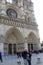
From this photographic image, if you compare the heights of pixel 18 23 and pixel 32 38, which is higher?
pixel 18 23

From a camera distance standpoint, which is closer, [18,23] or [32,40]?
[18,23]

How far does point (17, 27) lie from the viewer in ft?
92.0

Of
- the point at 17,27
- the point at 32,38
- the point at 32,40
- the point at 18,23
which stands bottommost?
the point at 32,40

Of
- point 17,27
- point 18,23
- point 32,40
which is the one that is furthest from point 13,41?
point 32,40

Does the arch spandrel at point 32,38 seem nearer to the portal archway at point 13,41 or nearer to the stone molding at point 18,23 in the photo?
the stone molding at point 18,23

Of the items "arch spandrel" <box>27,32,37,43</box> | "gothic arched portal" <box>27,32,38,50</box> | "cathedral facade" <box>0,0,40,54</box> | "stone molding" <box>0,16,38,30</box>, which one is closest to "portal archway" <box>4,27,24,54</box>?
"cathedral facade" <box>0,0,40,54</box>

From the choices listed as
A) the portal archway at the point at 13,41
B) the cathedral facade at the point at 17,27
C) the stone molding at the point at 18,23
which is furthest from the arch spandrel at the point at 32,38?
the portal archway at the point at 13,41

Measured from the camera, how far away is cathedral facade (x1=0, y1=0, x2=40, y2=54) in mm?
26270

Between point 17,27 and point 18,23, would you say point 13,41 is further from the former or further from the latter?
point 18,23

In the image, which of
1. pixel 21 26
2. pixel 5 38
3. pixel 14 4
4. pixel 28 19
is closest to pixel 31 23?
pixel 28 19

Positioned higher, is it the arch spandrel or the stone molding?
the stone molding

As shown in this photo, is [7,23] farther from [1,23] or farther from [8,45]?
[8,45]

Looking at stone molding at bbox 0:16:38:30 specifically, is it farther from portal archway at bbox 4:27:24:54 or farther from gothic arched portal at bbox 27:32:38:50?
gothic arched portal at bbox 27:32:38:50

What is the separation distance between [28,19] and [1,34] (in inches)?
322
